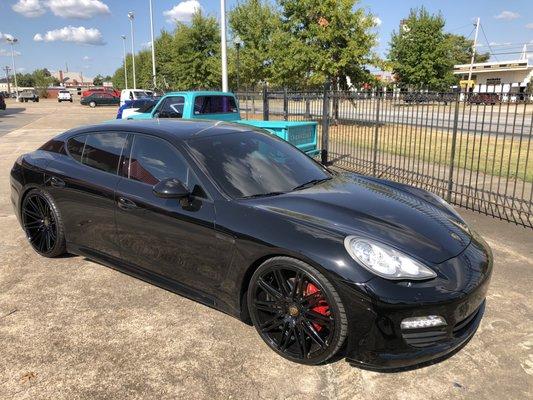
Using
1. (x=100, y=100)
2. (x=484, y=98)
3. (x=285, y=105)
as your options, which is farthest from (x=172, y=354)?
(x=100, y=100)

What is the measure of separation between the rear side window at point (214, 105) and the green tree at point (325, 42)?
380 inches

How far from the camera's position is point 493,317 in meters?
3.75

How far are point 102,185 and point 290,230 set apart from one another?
1.95 metres

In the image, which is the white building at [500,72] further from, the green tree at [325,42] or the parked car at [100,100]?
the green tree at [325,42]

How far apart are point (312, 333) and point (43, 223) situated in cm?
322

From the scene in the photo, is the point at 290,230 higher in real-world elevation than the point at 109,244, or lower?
higher

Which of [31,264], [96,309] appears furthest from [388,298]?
[31,264]

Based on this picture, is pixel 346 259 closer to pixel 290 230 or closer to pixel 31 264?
pixel 290 230

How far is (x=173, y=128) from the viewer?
13.5 feet

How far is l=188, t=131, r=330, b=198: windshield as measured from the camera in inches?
141

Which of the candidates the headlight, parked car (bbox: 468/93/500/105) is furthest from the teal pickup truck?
the headlight

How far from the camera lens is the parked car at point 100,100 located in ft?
160

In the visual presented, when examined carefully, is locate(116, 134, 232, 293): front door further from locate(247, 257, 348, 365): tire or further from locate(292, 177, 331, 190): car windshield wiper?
locate(292, 177, 331, 190): car windshield wiper

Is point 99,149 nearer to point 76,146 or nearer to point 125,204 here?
point 76,146
